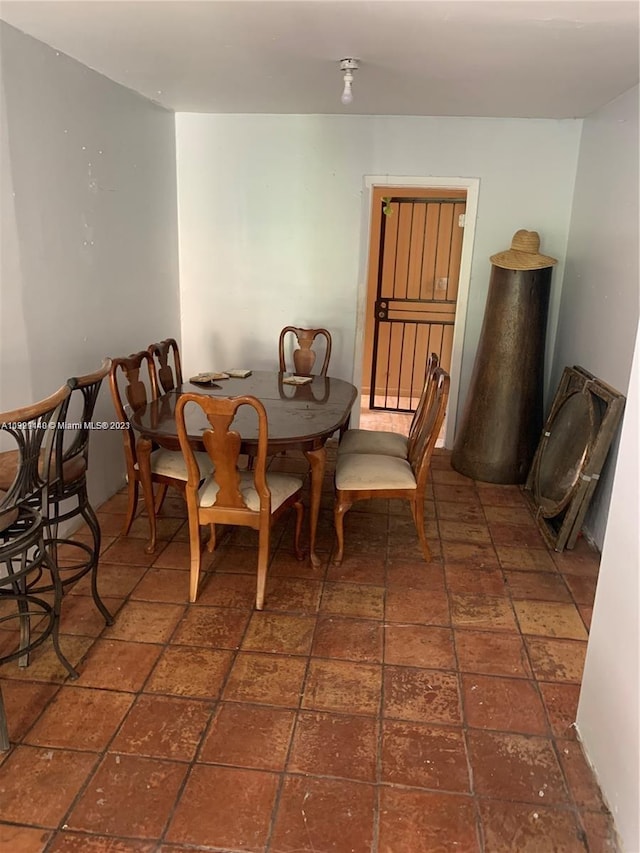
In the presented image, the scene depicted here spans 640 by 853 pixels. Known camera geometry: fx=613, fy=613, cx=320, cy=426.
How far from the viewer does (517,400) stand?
3.86 m

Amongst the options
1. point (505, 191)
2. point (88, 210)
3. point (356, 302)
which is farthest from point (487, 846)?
point (505, 191)

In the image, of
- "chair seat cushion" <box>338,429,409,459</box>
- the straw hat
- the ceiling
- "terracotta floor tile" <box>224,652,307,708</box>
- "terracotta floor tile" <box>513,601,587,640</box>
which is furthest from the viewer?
the straw hat

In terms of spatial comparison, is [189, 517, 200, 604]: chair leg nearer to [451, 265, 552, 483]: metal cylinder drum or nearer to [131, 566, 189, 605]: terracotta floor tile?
[131, 566, 189, 605]: terracotta floor tile

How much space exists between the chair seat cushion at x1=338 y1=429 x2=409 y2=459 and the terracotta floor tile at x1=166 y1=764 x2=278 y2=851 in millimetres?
1636

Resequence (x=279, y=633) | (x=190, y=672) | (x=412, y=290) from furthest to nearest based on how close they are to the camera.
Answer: (x=412, y=290)
(x=279, y=633)
(x=190, y=672)

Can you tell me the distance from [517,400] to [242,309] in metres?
2.05

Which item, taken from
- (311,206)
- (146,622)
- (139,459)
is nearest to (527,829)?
(146,622)

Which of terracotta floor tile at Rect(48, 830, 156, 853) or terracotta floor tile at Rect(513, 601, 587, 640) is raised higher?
terracotta floor tile at Rect(513, 601, 587, 640)

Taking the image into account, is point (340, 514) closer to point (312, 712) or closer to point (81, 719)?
point (312, 712)

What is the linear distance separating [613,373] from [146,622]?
2.48m

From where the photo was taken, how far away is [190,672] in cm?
212

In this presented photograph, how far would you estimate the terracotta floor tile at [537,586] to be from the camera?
2.66m

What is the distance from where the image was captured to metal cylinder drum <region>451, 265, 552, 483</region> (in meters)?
3.78

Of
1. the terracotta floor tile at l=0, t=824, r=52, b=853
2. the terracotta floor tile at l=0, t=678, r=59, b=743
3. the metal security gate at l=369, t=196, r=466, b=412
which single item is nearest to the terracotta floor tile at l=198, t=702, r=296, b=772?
the terracotta floor tile at l=0, t=824, r=52, b=853
